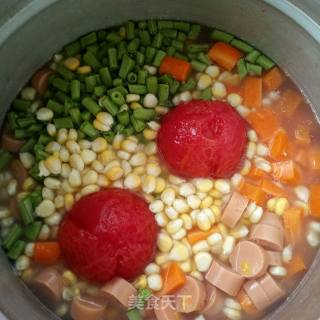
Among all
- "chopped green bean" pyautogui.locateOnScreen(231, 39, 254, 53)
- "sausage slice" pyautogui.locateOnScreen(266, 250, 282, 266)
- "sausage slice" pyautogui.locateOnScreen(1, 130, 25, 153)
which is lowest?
"sausage slice" pyautogui.locateOnScreen(1, 130, 25, 153)

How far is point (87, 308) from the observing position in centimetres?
146

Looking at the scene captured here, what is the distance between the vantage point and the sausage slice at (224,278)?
1.50 m

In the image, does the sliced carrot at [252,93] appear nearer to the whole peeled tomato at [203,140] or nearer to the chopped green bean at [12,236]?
the whole peeled tomato at [203,140]

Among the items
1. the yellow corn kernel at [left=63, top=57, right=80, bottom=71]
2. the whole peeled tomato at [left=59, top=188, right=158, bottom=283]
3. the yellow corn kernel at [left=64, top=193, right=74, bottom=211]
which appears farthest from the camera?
the yellow corn kernel at [left=63, top=57, right=80, bottom=71]

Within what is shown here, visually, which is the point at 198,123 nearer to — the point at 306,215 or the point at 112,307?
the point at 306,215

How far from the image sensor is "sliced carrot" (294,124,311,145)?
5.29 feet

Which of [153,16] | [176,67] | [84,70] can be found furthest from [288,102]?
[84,70]

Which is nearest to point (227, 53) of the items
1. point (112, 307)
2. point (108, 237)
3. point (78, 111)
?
point (78, 111)

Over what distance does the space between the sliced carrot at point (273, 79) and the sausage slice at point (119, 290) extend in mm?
586

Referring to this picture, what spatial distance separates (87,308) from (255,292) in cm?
38

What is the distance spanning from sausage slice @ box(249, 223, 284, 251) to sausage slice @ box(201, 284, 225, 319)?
144 millimetres

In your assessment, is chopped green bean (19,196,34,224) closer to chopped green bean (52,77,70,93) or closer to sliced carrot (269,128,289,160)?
chopped green bean (52,77,70,93)

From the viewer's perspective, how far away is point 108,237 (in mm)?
1409

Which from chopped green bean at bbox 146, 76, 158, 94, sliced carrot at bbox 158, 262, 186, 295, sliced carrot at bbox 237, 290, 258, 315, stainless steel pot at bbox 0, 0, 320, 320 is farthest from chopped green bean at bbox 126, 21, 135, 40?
sliced carrot at bbox 237, 290, 258, 315
